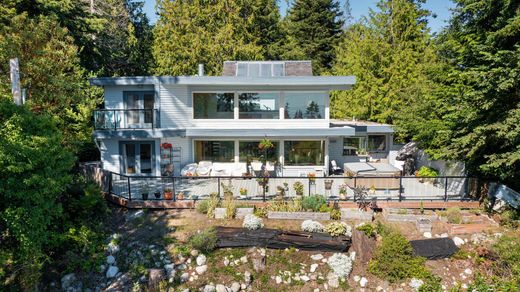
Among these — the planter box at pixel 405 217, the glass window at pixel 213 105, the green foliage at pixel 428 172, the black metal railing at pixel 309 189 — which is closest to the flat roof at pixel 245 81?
the glass window at pixel 213 105

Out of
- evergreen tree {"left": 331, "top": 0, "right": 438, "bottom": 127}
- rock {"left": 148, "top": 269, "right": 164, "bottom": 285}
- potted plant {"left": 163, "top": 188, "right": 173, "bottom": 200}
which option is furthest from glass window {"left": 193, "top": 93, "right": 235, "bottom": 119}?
evergreen tree {"left": 331, "top": 0, "right": 438, "bottom": 127}

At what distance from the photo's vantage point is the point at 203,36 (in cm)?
2795

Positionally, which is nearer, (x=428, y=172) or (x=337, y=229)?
(x=337, y=229)

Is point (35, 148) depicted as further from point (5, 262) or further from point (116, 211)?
point (116, 211)

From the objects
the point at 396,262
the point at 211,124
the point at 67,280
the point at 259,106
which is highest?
the point at 259,106

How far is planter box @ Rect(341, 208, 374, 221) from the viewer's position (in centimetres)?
1182

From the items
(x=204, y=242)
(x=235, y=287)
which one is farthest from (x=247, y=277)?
(x=204, y=242)

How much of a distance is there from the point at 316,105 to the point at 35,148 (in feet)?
43.1

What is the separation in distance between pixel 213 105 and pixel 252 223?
347 inches

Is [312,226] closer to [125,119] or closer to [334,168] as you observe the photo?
[334,168]

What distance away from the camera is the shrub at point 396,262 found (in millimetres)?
9117

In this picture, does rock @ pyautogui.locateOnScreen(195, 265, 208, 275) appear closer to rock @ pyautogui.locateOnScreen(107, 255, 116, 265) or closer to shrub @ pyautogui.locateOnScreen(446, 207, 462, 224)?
rock @ pyautogui.locateOnScreen(107, 255, 116, 265)

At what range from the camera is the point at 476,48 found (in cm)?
1185

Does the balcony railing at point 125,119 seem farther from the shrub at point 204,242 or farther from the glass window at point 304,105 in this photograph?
the shrub at point 204,242
